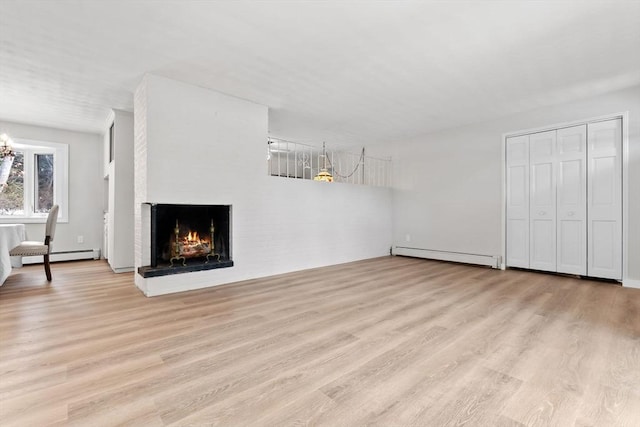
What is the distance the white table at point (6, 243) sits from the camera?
11.6 feet

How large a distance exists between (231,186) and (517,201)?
15.3ft

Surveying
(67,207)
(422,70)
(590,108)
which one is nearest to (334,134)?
(422,70)

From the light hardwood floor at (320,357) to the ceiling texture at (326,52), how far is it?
2621mm

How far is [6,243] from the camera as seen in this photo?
11.9 feet

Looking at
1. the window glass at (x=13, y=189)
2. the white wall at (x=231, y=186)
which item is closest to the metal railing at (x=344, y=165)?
the white wall at (x=231, y=186)

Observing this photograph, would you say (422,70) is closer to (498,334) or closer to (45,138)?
(498,334)

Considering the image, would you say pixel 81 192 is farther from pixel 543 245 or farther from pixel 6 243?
pixel 543 245

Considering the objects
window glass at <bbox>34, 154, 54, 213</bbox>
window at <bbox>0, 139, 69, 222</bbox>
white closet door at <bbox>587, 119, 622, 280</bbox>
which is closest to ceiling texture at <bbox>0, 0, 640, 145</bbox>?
white closet door at <bbox>587, 119, 622, 280</bbox>

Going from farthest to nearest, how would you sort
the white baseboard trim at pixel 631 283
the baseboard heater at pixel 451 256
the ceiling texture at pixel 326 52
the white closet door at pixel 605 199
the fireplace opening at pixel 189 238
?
the baseboard heater at pixel 451 256, the white closet door at pixel 605 199, the white baseboard trim at pixel 631 283, the fireplace opening at pixel 189 238, the ceiling texture at pixel 326 52

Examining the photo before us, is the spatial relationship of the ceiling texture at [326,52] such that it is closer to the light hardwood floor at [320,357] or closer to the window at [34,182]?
→ the window at [34,182]

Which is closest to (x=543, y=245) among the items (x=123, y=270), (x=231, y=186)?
(x=231, y=186)

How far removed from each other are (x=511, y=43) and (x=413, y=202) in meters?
3.90

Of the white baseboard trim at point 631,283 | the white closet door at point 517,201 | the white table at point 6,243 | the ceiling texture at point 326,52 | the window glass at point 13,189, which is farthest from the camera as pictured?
the window glass at point 13,189

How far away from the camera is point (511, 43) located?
2.95 metres
